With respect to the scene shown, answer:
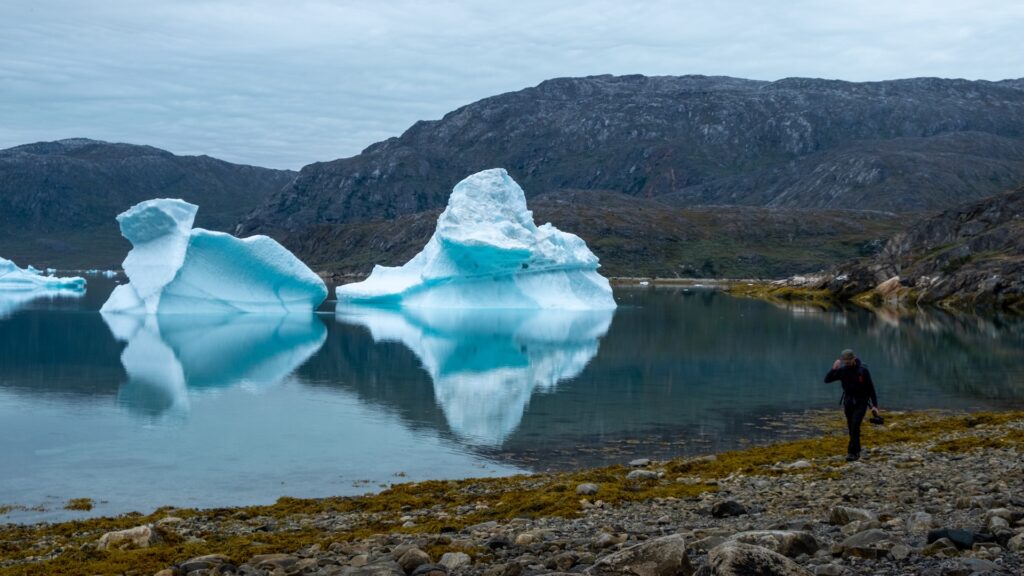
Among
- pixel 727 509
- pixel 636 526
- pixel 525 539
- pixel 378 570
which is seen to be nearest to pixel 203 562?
pixel 378 570

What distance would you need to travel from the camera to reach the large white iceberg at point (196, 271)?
141ft

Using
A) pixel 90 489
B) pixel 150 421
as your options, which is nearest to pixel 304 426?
pixel 150 421

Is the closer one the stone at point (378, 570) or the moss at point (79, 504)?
the stone at point (378, 570)

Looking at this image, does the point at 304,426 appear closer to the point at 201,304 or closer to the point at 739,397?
the point at 739,397

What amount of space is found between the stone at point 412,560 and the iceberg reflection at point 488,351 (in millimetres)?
9743

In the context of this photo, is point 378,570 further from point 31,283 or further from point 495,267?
point 31,283

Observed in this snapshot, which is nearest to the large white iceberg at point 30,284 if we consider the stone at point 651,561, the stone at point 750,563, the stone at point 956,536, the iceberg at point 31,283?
the iceberg at point 31,283

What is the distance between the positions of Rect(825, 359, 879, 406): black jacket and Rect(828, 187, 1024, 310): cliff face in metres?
47.8

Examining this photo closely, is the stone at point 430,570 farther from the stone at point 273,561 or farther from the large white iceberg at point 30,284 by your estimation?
the large white iceberg at point 30,284

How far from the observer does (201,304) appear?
46469 mm

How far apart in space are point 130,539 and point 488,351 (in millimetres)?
25696

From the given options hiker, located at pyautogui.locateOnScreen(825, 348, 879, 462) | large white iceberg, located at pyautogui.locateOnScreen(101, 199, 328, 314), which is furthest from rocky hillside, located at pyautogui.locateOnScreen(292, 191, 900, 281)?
hiker, located at pyautogui.locateOnScreen(825, 348, 879, 462)

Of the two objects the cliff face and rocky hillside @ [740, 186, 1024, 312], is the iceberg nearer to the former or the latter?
rocky hillside @ [740, 186, 1024, 312]

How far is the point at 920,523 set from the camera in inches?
279
